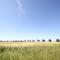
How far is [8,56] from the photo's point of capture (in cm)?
953

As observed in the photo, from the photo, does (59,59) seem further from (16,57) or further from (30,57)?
(16,57)

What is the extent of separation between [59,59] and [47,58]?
118 cm

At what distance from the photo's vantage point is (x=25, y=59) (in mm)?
9039

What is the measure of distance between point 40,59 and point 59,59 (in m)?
1.74

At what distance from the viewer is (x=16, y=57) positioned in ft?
30.5

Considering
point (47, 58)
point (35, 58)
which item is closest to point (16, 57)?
point (35, 58)

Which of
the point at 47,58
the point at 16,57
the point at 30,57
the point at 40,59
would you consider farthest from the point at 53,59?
the point at 16,57

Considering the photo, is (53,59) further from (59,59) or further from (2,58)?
(2,58)

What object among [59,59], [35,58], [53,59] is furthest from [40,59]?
[59,59]

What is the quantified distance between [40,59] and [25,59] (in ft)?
4.03

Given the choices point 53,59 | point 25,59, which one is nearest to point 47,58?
point 53,59

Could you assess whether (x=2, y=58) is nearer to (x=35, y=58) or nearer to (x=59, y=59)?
(x=35, y=58)

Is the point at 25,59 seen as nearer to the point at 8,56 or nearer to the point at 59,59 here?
the point at 8,56

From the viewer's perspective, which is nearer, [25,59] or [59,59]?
[25,59]
